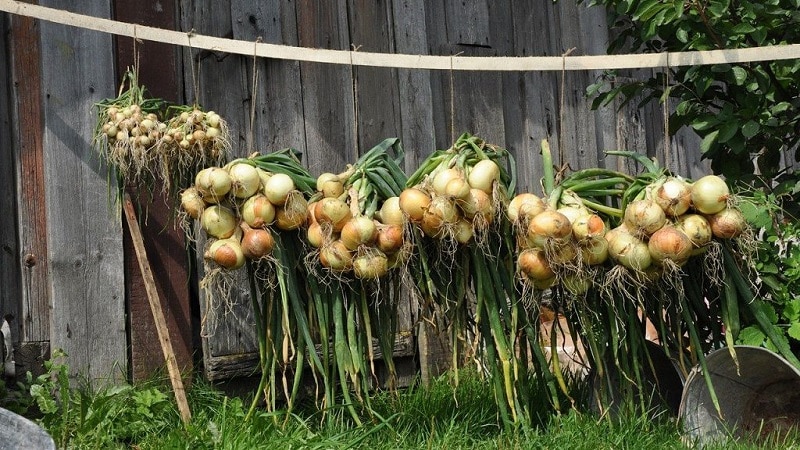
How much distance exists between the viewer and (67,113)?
4031 mm

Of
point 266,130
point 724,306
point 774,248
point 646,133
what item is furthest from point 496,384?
point 646,133

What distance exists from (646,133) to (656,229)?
2564 mm

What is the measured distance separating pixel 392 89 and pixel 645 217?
1749mm

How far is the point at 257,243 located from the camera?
3.41m

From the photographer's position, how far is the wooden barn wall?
4.38 meters

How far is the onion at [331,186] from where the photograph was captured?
3.46 meters

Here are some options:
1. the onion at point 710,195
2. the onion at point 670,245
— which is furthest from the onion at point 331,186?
the onion at point 710,195

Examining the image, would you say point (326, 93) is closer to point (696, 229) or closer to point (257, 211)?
point (257, 211)

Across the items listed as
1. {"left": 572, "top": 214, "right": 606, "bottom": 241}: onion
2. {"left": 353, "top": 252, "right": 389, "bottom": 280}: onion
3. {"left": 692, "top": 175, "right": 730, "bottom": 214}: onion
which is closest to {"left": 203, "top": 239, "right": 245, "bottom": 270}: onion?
{"left": 353, "top": 252, "right": 389, "bottom": 280}: onion

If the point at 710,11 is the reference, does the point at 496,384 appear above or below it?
below

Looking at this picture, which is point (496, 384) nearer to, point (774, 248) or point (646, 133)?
point (774, 248)

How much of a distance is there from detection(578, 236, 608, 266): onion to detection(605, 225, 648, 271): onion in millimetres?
30

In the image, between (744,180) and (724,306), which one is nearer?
(724,306)

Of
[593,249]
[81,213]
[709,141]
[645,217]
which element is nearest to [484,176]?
[593,249]
